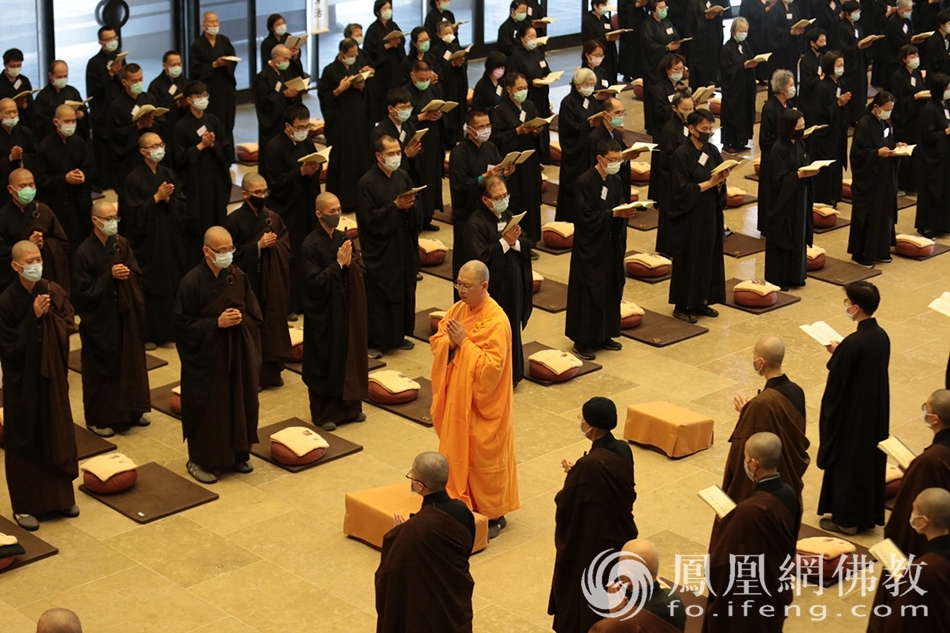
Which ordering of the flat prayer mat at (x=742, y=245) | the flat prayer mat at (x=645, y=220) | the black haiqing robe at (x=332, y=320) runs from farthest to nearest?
the flat prayer mat at (x=645, y=220) → the flat prayer mat at (x=742, y=245) → the black haiqing robe at (x=332, y=320)

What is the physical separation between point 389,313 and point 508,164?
7.01 feet

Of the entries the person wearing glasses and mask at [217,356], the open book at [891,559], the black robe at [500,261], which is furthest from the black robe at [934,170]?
the open book at [891,559]

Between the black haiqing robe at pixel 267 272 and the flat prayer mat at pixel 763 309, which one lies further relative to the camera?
the flat prayer mat at pixel 763 309

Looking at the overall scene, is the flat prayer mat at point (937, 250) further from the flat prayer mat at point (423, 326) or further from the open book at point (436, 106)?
the flat prayer mat at point (423, 326)

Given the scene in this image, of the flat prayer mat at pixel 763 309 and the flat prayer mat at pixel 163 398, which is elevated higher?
the flat prayer mat at pixel 763 309

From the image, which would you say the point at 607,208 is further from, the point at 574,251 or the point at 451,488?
the point at 451,488

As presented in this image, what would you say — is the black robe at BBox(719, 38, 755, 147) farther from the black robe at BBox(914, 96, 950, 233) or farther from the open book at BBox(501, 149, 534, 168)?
the open book at BBox(501, 149, 534, 168)

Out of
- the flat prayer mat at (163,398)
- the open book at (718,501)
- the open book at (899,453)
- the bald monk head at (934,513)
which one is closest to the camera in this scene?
the bald monk head at (934,513)

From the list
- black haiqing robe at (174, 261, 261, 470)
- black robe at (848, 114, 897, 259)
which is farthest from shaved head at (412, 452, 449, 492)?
black robe at (848, 114, 897, 259)

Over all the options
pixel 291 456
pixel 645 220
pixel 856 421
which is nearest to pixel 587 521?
pixel 856 421

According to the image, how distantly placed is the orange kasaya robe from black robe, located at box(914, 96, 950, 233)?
9.22m

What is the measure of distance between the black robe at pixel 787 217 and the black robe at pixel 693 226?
989mm

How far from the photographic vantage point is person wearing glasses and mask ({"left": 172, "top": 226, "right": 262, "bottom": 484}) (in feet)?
36.1

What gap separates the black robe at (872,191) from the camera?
16484mm
